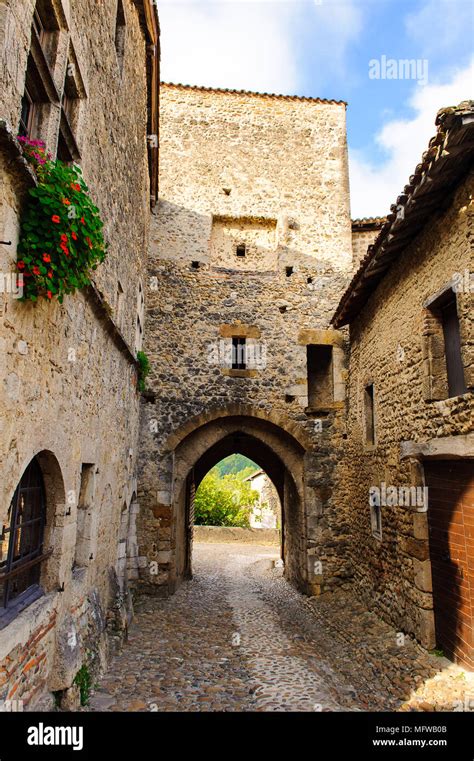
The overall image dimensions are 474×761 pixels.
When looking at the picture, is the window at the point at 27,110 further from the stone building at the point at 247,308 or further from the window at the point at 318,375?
the window at the point at 318,375

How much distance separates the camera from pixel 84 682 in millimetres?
4293

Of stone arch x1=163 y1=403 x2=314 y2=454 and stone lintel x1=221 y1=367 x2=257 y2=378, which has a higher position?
stone lintel x1=221 y1=367 x2=257 y2=378

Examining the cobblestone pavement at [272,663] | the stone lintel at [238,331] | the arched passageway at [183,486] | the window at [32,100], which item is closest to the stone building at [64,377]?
the window at [32,100]

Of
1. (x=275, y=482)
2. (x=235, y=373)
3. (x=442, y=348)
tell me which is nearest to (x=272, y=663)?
(x=442, y=348)

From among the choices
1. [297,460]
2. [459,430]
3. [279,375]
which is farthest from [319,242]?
[459,430]

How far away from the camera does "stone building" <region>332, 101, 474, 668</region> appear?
183 inches

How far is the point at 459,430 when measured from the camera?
4754mm

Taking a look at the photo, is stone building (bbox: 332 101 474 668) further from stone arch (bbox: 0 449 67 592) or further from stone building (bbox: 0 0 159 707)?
stone arch (bbox: 0 449 67 592)

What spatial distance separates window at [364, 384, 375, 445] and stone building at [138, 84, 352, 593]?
1.34 metres

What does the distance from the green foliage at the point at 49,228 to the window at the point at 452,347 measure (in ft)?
13.3

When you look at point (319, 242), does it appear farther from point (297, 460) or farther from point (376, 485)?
point (376, 485)

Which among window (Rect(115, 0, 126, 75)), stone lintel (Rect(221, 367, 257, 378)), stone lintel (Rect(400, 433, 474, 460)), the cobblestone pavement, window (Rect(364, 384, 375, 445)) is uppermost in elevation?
window (Rect(115, 0, 126, 75))

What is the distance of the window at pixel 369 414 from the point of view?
8.09 meters

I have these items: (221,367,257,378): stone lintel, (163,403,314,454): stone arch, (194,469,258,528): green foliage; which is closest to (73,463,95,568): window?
(163,403,314,454): stone arch
